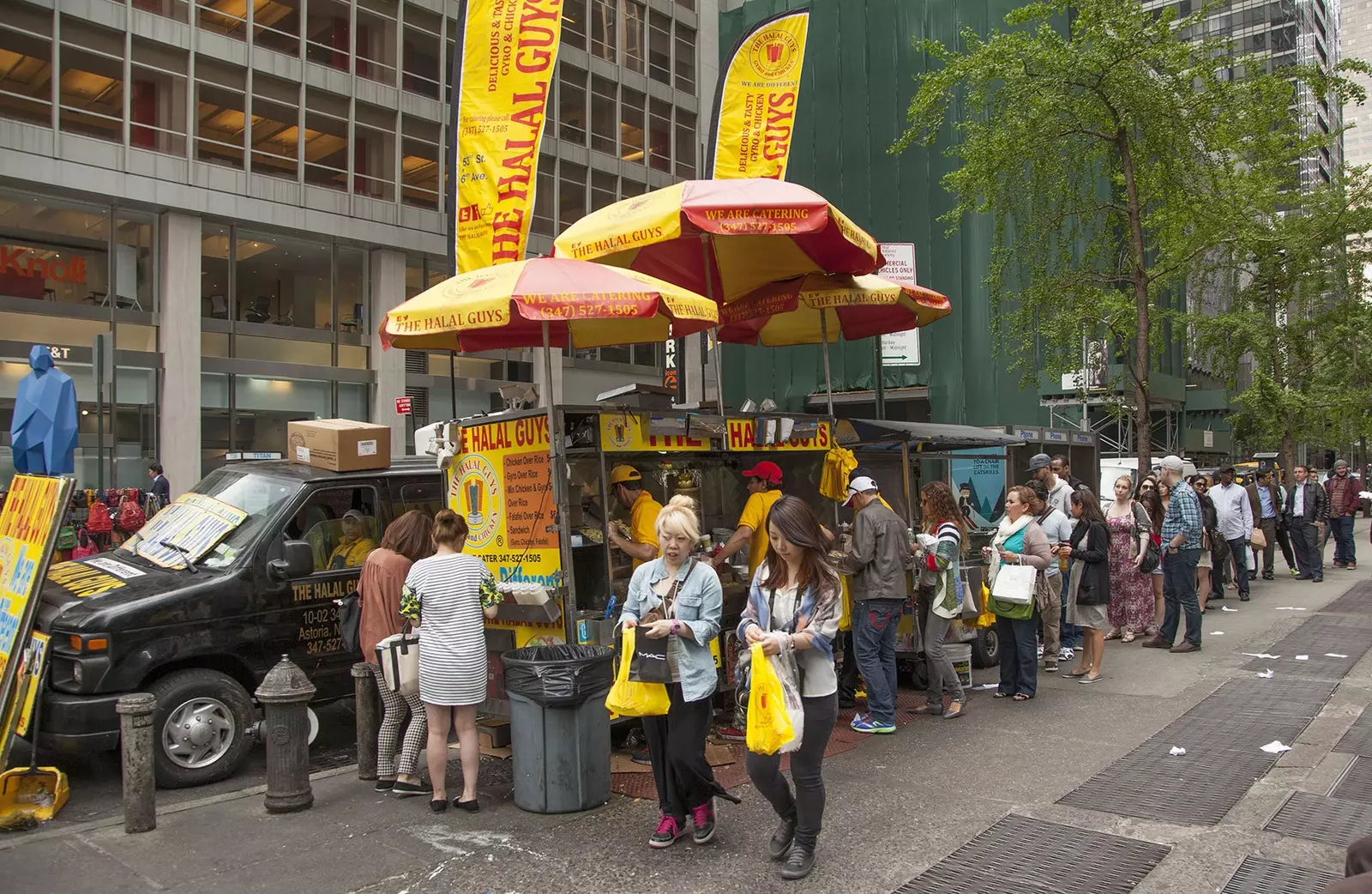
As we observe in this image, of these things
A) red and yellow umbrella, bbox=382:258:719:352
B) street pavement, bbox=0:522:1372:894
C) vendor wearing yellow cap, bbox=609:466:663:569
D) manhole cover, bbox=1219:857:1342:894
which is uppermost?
red and yellow umbrella, bbox=382:258:719:352

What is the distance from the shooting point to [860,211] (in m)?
39.9

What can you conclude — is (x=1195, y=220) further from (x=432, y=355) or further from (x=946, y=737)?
(x=432, y=355)

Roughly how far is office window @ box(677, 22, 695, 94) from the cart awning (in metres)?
27.3

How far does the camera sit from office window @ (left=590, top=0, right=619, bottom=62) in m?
33.4

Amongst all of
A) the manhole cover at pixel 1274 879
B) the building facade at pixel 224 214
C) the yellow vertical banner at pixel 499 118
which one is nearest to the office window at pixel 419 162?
the building facade at pixel 224 214

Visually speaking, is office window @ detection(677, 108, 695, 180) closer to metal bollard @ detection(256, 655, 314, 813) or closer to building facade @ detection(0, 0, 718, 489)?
building facade @ detection(0, 0, 718, 489)

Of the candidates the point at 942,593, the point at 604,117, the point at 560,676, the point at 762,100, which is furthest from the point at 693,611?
the point at 604,117

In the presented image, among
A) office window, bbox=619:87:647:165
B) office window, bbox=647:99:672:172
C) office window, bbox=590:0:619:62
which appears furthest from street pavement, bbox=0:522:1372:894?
office window, bbox=647:99:672:172

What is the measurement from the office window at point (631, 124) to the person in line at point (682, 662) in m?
30.7

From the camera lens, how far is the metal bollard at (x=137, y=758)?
5457 millimetres

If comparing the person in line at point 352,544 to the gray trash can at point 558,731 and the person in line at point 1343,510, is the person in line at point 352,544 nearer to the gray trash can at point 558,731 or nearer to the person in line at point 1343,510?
the gray trash can at point 558,731

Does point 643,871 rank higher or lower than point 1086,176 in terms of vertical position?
lower

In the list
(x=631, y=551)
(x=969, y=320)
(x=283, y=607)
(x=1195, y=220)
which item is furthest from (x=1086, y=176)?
(x=969, y=320)

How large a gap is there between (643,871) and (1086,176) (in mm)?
14879
